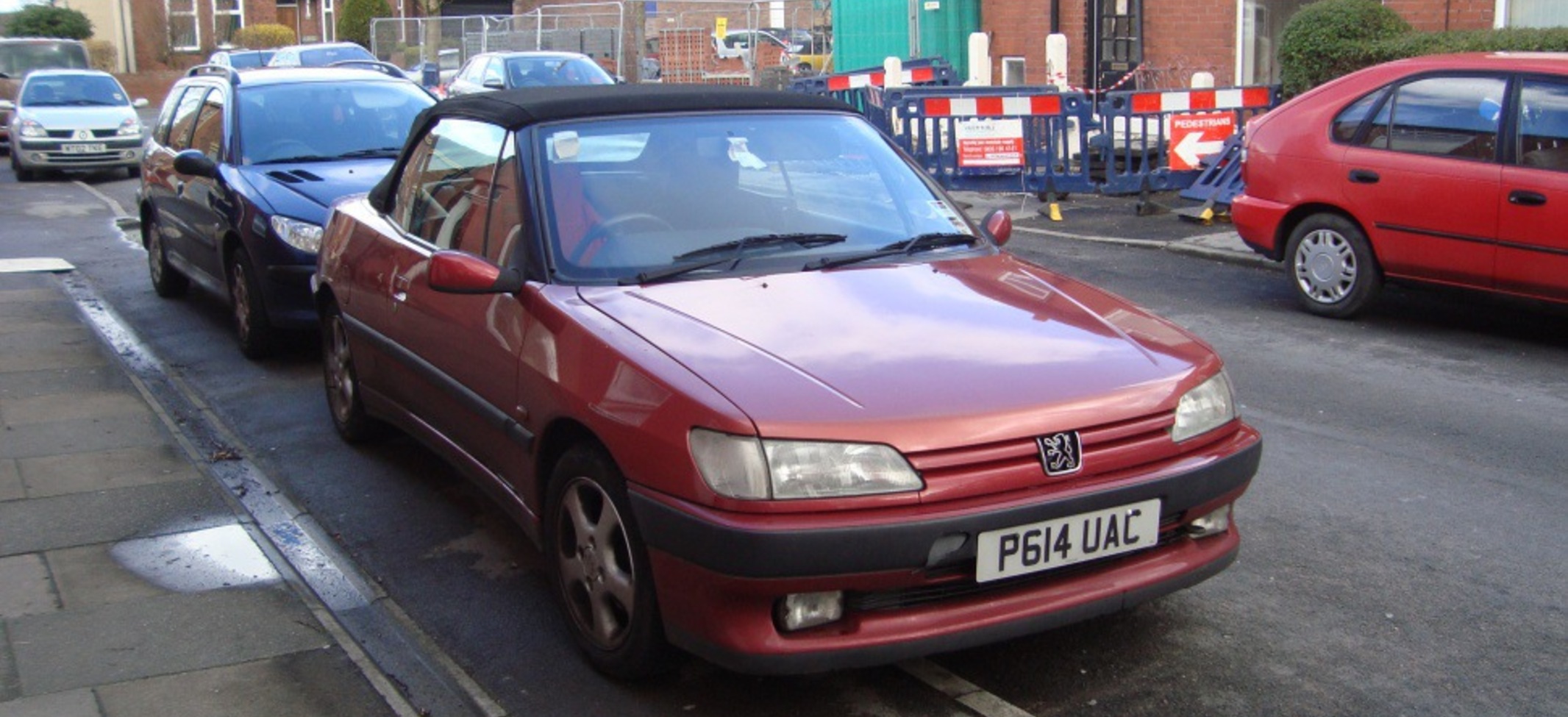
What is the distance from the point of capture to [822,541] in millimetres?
3668

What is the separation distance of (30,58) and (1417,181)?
2745 centimetres

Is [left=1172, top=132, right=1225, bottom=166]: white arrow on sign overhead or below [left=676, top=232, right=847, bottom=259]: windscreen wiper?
overhead

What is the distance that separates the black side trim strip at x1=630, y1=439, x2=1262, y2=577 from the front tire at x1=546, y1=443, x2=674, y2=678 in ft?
0.74

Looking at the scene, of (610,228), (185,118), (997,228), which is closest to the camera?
(610,228)

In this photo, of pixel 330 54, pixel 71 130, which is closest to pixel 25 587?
pixel 71 130

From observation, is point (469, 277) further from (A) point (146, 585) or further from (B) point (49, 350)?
(B) point (49, 350)

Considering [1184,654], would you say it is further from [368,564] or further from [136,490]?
[136,490]

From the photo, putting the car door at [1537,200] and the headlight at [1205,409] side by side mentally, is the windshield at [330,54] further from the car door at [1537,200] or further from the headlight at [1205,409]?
the headlight at [1205,409]

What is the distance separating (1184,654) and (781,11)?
3752 cm

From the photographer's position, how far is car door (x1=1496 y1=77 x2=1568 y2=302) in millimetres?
8180

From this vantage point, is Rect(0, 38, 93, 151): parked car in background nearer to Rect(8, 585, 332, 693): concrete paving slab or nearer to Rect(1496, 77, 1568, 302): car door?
Rect(8, 585, 332, 693): concrete paving slab

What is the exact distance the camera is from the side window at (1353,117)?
9289mm

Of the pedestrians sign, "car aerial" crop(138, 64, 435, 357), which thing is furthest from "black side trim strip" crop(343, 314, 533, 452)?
the pedestrians sign

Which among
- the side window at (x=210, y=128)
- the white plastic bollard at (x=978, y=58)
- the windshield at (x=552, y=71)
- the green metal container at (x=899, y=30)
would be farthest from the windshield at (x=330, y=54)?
the side window at (x=210, y=128)
